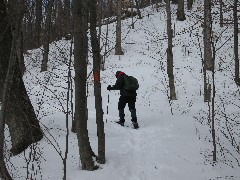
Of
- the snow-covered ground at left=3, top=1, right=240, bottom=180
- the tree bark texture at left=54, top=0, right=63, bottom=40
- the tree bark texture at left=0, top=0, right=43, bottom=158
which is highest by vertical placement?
the tree bark texture at left=54, top=0, right=63, bottom=40

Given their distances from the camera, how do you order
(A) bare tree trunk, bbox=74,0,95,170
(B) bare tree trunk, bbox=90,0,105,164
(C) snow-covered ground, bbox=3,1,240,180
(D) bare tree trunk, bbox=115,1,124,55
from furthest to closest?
1. (D) bare tree trunk, bbox=115,1,124,55
2. (C) snow-covered ground, bbox=3,1,240,180
3. (B) bare tree trunk, bbox=90,0,105,164
4. (A) bare tree trunk, bbox=74,0,95,170

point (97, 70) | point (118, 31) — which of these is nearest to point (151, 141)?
point (97, 70)

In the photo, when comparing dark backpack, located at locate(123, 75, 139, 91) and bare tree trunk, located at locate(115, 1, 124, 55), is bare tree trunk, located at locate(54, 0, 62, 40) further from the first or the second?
bare tree trunk, located at locate(115, 1, 124, 55)

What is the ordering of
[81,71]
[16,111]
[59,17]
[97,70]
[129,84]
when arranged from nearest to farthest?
[81,71] < [97,70] < [16,111] < [129,84] < [59,17]

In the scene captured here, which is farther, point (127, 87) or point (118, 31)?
point (118, 31)

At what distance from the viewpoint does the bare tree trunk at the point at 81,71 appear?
17.7 feet

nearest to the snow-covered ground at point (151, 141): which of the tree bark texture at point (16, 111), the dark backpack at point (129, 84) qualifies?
the tree bark texture at point (16, 111)

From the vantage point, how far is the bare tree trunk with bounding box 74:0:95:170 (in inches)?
212

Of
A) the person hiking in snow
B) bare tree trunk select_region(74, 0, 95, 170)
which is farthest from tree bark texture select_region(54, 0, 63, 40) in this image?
the person hiking in snow

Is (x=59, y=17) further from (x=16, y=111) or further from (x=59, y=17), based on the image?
(x=16, y=111)

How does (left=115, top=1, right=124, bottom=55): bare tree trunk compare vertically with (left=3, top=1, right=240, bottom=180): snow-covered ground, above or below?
above

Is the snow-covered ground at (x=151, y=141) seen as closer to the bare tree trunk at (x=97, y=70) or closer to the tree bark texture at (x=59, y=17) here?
the bare tree trunk at (x=97, y=70)

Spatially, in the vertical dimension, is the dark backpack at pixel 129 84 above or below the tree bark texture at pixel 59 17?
below

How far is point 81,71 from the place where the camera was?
5.64 m
